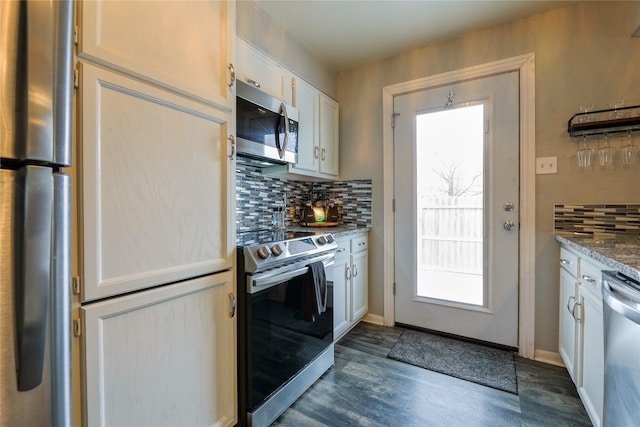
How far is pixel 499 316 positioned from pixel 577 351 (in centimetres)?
70

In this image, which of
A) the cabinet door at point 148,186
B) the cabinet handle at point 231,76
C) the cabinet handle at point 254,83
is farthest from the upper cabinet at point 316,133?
the cabinet door at point 148,186

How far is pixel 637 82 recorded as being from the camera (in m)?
1.87

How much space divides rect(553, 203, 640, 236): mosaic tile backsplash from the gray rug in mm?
1013

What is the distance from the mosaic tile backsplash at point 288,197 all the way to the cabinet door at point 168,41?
38.1 inches

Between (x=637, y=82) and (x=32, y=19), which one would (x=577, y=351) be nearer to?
(x=637, y=82)

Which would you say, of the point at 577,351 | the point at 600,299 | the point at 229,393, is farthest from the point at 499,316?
the point at 229,393

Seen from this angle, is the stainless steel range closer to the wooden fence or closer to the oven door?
the oven door

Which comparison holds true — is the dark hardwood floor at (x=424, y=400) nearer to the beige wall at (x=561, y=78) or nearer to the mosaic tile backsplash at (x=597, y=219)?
the beige wall at (x=561, y=78)

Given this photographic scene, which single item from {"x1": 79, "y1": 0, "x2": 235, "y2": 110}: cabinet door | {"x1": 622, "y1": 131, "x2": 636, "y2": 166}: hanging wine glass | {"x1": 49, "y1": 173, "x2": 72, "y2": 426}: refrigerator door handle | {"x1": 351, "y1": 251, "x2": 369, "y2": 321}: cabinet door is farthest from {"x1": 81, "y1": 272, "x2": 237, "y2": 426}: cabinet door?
{"x1": 622, "y1": 131, "x2": 636, "y2": 166}: hanging wine glass

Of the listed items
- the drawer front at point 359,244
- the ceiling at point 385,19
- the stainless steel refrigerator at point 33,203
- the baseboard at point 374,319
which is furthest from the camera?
the baseboard at point 374,319

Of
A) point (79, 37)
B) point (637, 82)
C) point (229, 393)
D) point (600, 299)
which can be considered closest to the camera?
point (79, 37)

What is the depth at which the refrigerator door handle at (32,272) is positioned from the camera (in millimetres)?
548

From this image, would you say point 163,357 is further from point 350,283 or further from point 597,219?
point 597,219

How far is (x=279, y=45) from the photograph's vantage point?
2.24 meters
